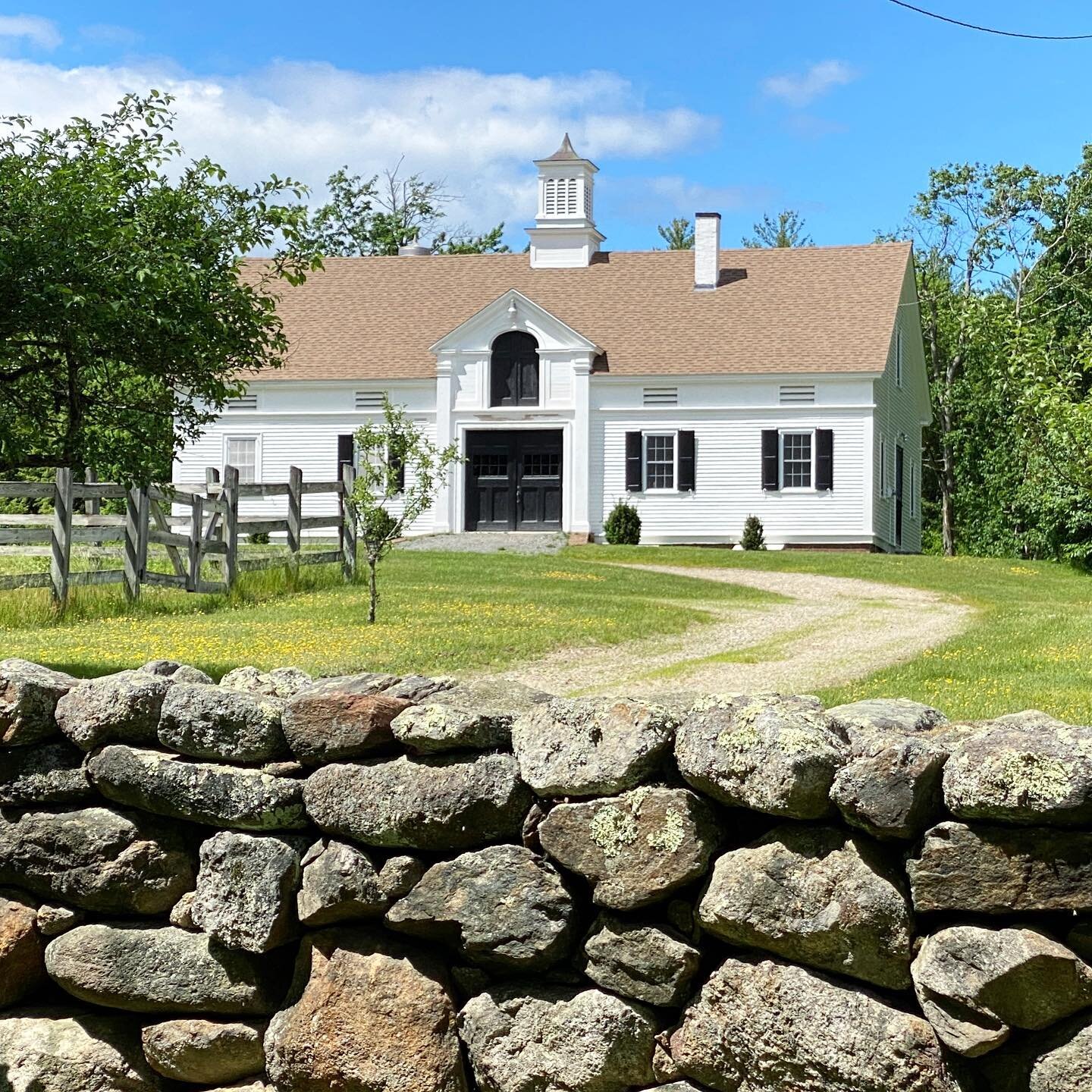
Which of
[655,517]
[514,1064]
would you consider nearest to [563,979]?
[514,1064]

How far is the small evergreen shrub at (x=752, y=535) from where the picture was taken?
32.1 metres

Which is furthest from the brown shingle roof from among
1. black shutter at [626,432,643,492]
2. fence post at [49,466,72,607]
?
fence post at [49,466,72,607]

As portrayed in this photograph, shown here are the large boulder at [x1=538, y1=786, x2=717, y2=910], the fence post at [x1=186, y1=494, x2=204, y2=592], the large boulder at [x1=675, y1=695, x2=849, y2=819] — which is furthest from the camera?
the fence post at [x1=186, y1=494, x2=204, y2=592]

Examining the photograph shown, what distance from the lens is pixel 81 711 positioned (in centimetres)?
481

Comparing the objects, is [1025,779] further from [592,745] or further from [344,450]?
[344,450]

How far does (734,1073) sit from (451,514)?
29747mm

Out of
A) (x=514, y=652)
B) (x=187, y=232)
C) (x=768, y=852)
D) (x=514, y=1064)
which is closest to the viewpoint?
(x=768, y=852)

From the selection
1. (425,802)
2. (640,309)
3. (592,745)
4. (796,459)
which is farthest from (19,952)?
(640,309)

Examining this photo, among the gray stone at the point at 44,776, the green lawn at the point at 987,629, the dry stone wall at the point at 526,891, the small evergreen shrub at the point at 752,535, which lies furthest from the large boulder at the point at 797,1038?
the small evergreen shrub at the point at 752,535

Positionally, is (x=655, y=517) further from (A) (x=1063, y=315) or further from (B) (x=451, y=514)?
(A) (x=1063, y=315)

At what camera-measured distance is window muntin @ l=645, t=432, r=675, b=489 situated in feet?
109

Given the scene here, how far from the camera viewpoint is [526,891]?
4.33 m

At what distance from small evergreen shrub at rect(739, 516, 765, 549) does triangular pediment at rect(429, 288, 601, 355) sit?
5.56 m

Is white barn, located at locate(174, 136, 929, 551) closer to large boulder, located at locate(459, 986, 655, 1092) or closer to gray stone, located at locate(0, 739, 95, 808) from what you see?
gray stone, located at locate(0, 739, 95, 808)
